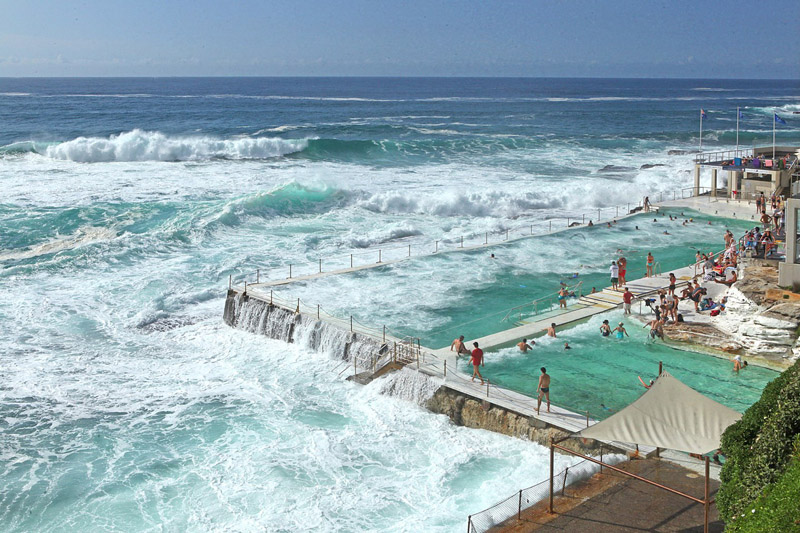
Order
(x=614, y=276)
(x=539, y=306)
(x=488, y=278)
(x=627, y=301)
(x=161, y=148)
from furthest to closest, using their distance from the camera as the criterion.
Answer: (x=161, y=148) < (x=488, y=278) < (x=614, y=276) < (x=539, y=306) < (x=627, y=301)

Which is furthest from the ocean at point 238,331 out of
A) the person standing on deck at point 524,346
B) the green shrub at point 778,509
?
the green shrub at point 778,509

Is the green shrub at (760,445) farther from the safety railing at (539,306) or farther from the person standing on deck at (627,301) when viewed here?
the person standing on deck at (627,301)

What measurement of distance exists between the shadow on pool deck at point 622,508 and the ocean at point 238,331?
160cm

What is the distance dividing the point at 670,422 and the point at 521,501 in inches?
102

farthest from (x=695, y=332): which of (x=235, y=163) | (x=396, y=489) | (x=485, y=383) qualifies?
(x=235, y=163)

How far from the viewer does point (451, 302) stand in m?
24.3

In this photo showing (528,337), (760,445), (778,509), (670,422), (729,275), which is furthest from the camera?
(729,275)

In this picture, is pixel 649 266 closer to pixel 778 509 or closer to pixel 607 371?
pixel 607 371

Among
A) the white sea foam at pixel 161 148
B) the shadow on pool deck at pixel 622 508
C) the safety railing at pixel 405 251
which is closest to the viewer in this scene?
the shadow on pool deck at pixel 622 508

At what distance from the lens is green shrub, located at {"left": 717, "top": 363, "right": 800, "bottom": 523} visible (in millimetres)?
9195

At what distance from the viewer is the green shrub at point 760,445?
9.20m

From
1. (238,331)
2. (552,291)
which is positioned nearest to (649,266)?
(552,291)

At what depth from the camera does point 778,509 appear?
7855 mm

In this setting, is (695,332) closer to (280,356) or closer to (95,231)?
(280,356)
